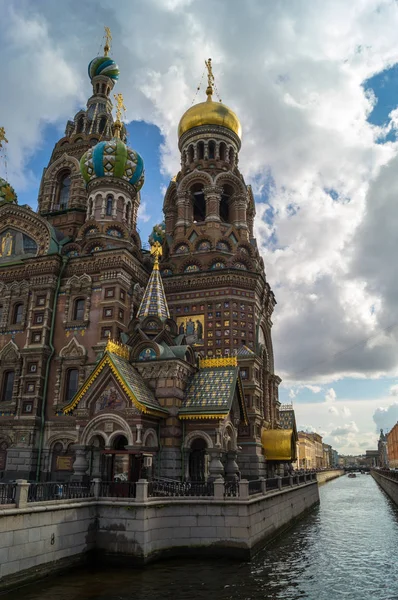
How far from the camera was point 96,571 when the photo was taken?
13758 millimetres

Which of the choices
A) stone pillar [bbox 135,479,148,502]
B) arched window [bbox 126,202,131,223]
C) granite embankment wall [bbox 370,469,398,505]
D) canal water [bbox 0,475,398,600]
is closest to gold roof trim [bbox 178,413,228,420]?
canal water [bbox 0,475,398,600]

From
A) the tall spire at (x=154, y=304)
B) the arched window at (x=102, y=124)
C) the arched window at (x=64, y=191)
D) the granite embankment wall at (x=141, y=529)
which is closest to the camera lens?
the granite embankment wall at (x=141, y=529)

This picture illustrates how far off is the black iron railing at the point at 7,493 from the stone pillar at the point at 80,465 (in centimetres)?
477

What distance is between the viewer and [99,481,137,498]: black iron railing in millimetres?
16062

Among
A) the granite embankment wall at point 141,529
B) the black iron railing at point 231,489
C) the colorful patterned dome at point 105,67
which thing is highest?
the colorful patterned dome at point 105,67

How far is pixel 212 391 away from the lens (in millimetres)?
20906

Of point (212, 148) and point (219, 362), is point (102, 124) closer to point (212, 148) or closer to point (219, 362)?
point (212, 148)

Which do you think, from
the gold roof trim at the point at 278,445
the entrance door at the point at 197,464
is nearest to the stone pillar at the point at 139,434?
the entrance door at the point at 197,464

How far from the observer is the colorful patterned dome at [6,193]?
3656 cm

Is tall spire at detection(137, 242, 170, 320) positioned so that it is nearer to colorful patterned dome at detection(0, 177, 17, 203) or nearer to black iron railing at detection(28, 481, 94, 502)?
black iron railing at detection(28, 481, 94, 502)

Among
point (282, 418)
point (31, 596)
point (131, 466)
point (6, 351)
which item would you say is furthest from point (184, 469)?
point (282, 418)

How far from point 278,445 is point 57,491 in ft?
53.7

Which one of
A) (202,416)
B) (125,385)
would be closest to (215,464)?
(202,416)

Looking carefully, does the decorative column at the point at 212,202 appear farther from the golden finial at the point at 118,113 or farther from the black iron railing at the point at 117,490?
the black iron railing at the point at 117,490
